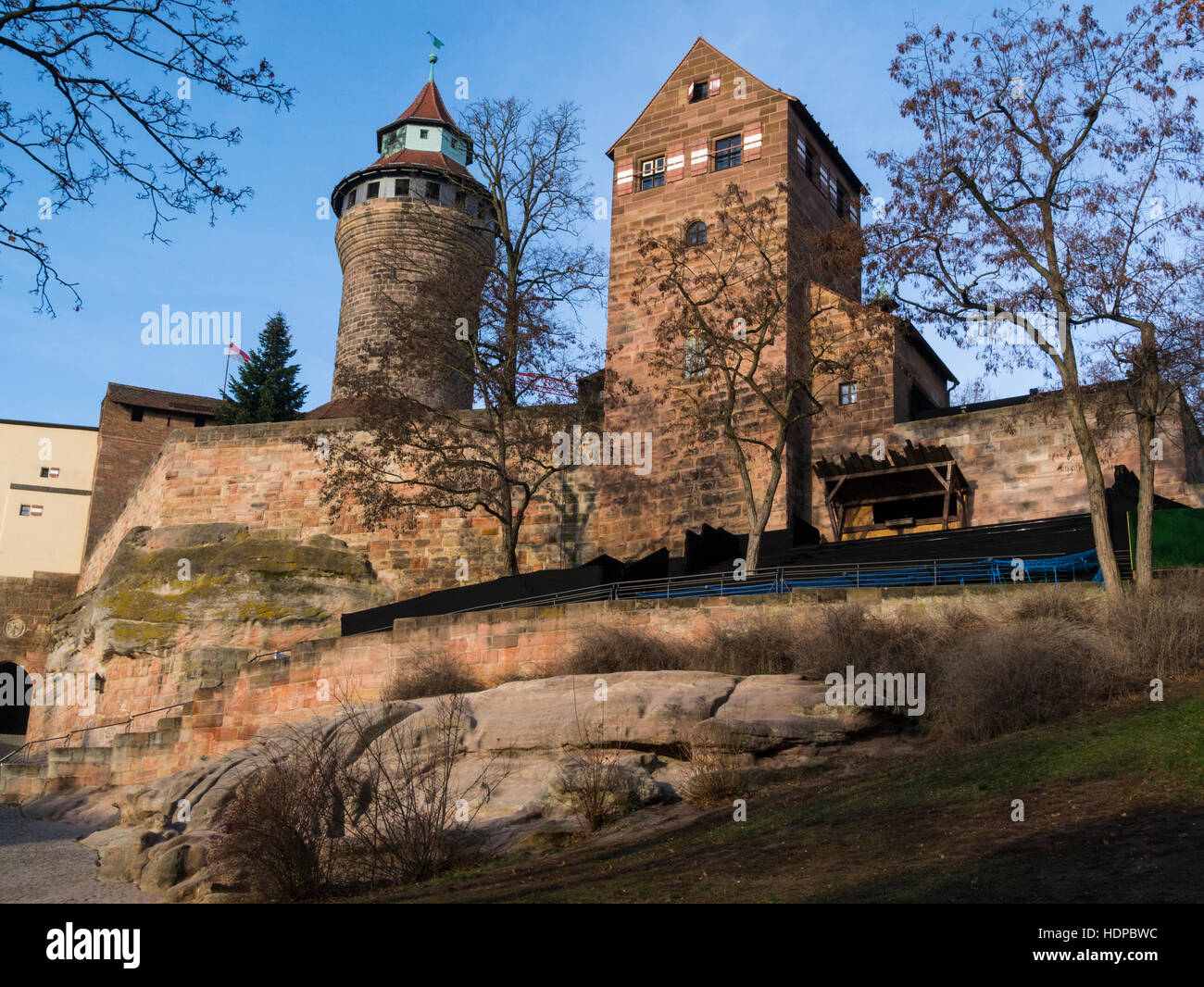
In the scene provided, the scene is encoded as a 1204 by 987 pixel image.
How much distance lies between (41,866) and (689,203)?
843 inches

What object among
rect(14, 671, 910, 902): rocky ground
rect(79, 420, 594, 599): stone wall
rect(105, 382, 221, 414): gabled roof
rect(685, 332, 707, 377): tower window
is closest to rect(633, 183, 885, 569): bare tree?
rect(685, 332, 707, 377): tower window

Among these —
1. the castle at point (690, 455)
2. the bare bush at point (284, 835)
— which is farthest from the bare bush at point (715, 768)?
the castle at point (690, 455)

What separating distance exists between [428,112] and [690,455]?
2528 cm

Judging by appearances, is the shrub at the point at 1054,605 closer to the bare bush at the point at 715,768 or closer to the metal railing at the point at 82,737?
the bare bush at the point at 715,768

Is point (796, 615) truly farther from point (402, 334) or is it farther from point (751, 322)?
point (402, 334)

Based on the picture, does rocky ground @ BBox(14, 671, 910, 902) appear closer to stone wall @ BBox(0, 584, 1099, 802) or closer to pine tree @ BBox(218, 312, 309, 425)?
stone wall @ BBox(0, 584, 1099, 802)

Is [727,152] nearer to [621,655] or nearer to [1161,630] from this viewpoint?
[621,655]

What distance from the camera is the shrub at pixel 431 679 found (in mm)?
19781

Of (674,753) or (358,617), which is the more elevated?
(358,617)

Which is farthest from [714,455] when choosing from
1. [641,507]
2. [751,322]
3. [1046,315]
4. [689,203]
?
[1046,315]

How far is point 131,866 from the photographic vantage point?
1395cm

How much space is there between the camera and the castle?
83.3ft

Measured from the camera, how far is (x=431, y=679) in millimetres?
19984

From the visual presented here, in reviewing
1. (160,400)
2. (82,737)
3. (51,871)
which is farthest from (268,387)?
Result: (51,871)
